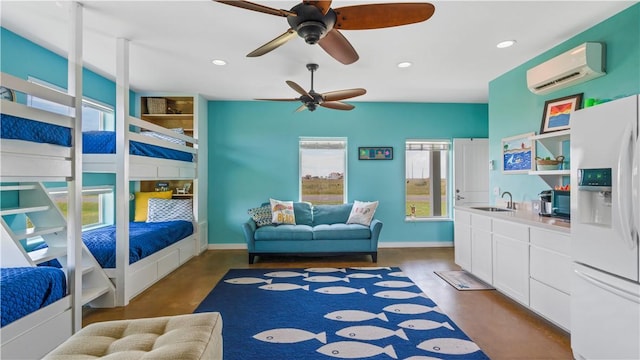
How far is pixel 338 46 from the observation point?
219cm

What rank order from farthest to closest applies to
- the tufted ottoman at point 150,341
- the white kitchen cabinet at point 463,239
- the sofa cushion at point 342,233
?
the sofa cushion at point 342,233, the white kitchen cabinet at point 463,239, the tufted ottoman at point 150,341

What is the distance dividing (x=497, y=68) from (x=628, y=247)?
2716 mm

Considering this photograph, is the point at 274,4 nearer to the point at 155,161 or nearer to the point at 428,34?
the point at 428,34

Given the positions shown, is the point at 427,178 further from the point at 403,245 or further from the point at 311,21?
the point at 311,21

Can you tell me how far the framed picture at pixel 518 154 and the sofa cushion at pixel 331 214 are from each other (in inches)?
92.9

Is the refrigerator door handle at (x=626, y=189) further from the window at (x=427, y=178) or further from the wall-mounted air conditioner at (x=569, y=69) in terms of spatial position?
the window at (x=427, y=178)

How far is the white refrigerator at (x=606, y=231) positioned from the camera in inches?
66.3

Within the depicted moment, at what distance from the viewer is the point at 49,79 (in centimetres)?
325

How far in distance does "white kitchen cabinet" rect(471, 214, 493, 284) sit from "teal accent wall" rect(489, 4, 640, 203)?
0.62m

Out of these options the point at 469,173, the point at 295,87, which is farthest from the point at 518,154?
the point at 295,87

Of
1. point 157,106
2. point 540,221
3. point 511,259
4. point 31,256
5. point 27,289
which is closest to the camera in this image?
point 27,289

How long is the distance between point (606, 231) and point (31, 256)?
402 centimetres

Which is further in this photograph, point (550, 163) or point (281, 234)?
point (281, 234)

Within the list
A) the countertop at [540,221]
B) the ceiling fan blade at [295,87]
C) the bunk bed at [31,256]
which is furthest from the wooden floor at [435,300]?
the ceiling fan blade at [295,87]
